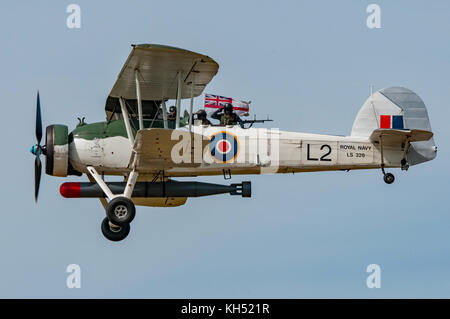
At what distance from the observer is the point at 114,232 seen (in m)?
16.4

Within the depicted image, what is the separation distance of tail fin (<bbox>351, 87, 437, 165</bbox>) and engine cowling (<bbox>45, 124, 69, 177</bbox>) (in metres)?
5.92

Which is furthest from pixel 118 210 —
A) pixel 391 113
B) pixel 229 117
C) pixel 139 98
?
pixel 391 113

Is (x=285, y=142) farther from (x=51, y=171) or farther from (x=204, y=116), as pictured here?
(x=51, y=171)

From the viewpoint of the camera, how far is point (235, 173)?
17.1m

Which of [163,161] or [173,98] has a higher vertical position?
[173,98]

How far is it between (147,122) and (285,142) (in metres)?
2.76

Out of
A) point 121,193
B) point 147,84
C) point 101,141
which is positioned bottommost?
point 121,193

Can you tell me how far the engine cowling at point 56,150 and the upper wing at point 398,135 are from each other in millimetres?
6116

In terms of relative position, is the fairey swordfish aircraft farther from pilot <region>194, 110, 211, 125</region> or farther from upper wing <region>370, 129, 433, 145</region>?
pilot <region>194, 110, 211, 125</region>

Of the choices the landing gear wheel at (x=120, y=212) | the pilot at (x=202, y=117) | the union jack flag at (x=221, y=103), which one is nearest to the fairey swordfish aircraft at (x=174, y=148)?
the landing gear wheel at (x=120, y=212)

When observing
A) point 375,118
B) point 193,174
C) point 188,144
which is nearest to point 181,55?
point 188,144

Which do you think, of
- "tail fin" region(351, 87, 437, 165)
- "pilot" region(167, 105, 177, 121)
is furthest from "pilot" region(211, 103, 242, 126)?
"tail fin" region(351, 87, 437, 165)

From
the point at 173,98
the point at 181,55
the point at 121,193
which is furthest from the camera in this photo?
the point at 173,98

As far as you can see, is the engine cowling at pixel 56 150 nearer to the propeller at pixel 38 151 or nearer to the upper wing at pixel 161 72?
the propeller at pixel 38 151
